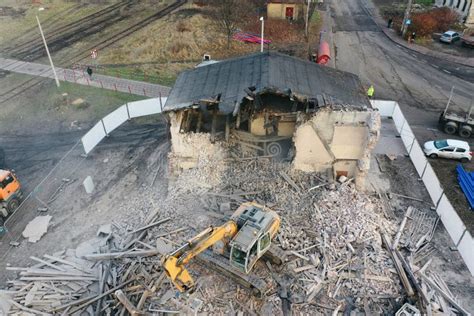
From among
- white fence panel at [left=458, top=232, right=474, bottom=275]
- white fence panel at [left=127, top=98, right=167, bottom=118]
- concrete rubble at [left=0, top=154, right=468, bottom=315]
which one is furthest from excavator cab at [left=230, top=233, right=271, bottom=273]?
white fence panel at [left=127, top=98, right=167, bottom=118]

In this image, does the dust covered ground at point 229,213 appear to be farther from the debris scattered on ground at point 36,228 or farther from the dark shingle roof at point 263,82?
the dark shingle roof at point 263,82

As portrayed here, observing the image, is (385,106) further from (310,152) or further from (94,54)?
(94,54)

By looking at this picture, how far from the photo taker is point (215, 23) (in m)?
39.7

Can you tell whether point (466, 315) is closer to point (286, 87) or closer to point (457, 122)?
point (286, 87)

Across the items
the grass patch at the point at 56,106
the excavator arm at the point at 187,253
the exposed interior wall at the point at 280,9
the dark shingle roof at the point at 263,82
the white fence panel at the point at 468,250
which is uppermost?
the dark shingle roof at the point at 263,82

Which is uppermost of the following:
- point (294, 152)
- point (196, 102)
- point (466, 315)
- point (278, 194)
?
point (196, 102)

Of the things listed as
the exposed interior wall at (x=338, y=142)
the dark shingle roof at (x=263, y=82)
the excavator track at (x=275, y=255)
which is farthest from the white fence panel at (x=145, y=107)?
the excavator track at (x=275, y=255)

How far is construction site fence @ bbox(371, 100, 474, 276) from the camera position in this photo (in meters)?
16.8

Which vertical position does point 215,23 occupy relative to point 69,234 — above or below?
above

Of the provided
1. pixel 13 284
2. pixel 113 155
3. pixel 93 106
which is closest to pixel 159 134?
pixel 113 155

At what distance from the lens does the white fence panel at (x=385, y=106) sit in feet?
83.9

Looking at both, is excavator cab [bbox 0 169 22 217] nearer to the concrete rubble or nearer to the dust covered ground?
the dust covered ground

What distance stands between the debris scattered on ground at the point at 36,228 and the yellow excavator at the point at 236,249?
27.0ft

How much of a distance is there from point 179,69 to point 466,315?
84.0ft
